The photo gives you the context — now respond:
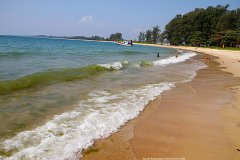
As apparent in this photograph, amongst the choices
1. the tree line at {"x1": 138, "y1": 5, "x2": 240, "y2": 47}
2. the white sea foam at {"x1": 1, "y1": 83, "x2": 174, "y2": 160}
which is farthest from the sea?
the tree line at {"x1": 138, "y1": 5, "x2": 240, "y2": 47}

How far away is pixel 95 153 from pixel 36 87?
7.66 meters

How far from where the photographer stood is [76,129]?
21.1 ft

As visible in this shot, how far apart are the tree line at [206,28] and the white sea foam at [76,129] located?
7314 centimetres

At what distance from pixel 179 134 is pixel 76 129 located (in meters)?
2.50

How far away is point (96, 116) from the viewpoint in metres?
7.50

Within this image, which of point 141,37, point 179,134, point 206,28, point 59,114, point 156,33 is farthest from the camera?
point 141,37

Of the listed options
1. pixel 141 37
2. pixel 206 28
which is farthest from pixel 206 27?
pixel 141 37

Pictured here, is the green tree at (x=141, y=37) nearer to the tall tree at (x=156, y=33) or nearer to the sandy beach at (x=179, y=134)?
the tall tree at (x=156, y=33)

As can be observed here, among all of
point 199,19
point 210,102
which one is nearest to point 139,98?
point 210,102

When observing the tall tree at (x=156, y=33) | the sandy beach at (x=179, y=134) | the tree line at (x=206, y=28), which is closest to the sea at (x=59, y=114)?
the sandy beach at (x=179, y=134)

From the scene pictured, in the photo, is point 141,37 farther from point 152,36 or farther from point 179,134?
point 179,134

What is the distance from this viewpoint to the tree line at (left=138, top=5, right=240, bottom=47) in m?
84.9

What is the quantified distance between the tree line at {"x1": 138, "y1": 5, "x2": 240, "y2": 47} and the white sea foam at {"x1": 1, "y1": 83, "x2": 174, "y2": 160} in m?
73.1

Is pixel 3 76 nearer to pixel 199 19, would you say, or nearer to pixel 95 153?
pixel 95 153
